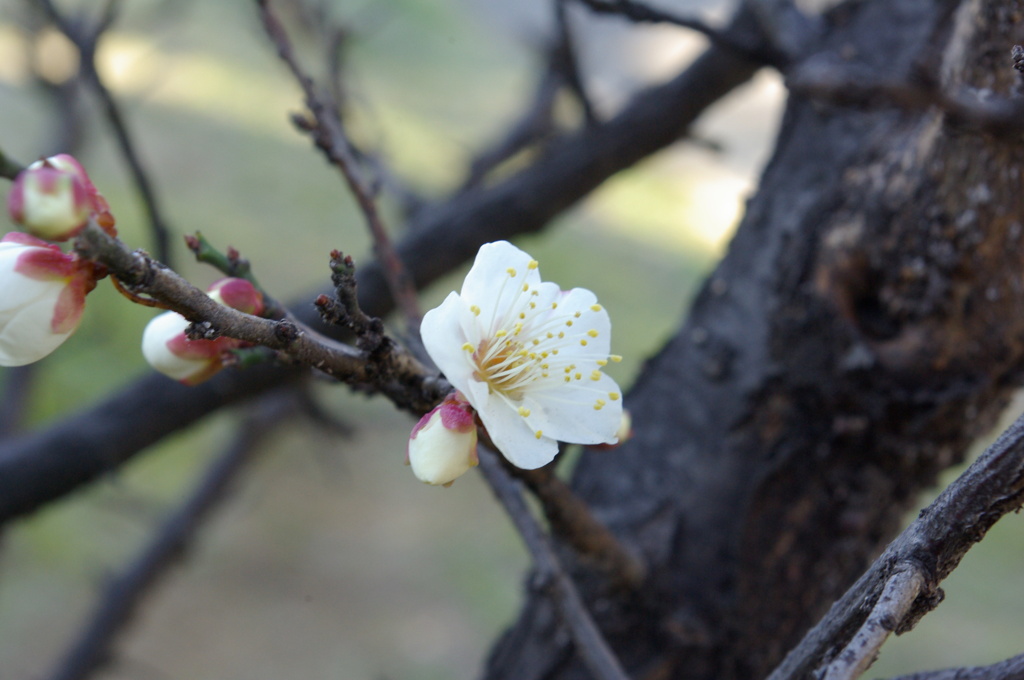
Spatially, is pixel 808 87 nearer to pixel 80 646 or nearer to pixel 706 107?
pixel 706 107

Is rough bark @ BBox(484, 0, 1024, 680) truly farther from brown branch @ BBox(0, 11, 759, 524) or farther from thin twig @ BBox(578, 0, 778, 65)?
brown branch @ BBox(0, 11, 759, 524)

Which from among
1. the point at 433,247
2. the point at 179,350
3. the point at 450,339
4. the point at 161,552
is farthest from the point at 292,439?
the point at 450,339

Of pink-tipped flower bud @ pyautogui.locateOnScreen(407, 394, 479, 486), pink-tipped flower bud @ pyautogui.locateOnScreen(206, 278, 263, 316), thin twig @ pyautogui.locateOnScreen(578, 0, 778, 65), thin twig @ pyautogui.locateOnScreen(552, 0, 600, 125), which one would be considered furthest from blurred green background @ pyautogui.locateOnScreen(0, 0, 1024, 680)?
pink-tipped flower bud @ pyautogui.locateOnScreen(407, 394, 479, 486)

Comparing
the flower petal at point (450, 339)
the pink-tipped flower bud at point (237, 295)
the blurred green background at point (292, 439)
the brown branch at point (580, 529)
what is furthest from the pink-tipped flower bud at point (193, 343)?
the blurred green background at point (292, 439)

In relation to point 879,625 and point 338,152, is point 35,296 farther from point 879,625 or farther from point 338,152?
point 879,625

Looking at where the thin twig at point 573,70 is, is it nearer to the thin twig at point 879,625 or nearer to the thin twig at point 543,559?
the thin twig at point 543,559

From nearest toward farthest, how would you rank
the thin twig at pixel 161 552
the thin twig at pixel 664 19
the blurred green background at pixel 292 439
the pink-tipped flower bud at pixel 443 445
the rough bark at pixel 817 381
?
the pink-tipped flower bud at pixel 443 445 < the rough bark at pixel 817 381 < the thin twig at pixel 664 19 < the thin twig at pixel 161 552 < the blurred green background at pixel 292 439

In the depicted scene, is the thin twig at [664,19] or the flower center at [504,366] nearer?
the flower center at [504,366]

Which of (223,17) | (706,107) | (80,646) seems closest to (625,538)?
(706,107)
